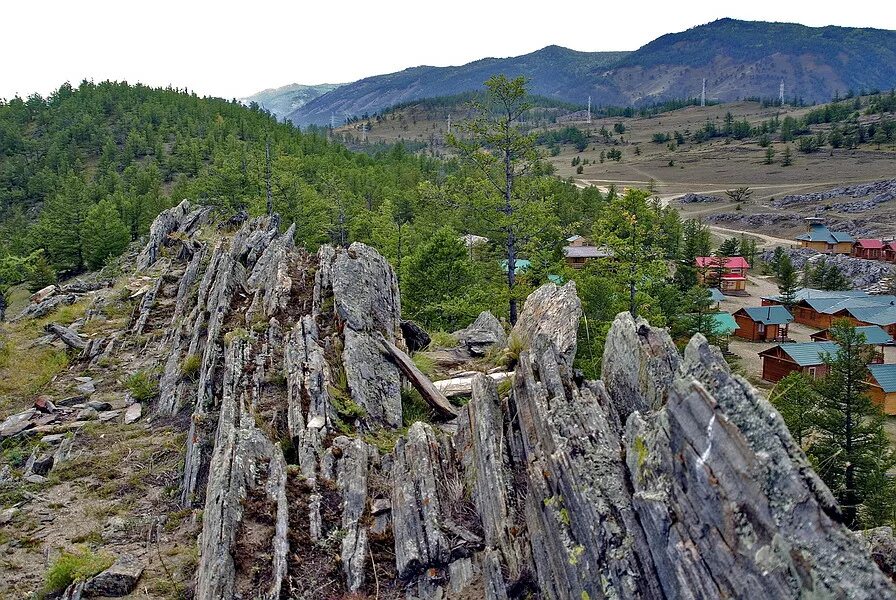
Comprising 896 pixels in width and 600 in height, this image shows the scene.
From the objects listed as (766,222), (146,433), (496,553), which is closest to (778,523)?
(496,553)

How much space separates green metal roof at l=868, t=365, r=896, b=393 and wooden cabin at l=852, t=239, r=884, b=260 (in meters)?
59.4

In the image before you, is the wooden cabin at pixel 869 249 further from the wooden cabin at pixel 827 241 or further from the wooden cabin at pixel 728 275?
the wooden cabin at pixel 728 275

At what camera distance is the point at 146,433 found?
17.5 m

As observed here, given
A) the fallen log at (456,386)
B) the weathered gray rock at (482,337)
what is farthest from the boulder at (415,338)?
the fallen log at (456,386)

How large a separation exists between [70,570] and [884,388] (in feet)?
148

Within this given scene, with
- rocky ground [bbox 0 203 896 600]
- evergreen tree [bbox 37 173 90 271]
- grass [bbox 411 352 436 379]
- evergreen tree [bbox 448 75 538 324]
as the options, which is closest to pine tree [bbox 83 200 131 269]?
evergreen tree [bbox 37 173 90 271]

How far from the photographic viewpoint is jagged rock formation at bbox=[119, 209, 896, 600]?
537cm

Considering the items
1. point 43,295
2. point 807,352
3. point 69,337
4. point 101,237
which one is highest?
point 101,237

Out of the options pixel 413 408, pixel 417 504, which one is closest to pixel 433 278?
pixel 413 408

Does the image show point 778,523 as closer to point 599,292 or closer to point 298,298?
point 298,298

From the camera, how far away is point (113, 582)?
35.1ft

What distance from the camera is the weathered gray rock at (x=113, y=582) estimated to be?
34.7ft

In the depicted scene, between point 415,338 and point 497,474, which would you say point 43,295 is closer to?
point 415,338

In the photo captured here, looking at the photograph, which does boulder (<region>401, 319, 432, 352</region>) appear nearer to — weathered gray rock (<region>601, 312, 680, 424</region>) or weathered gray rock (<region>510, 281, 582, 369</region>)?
weathered gray rock (<region>510, 281, 582, 369</region>)
